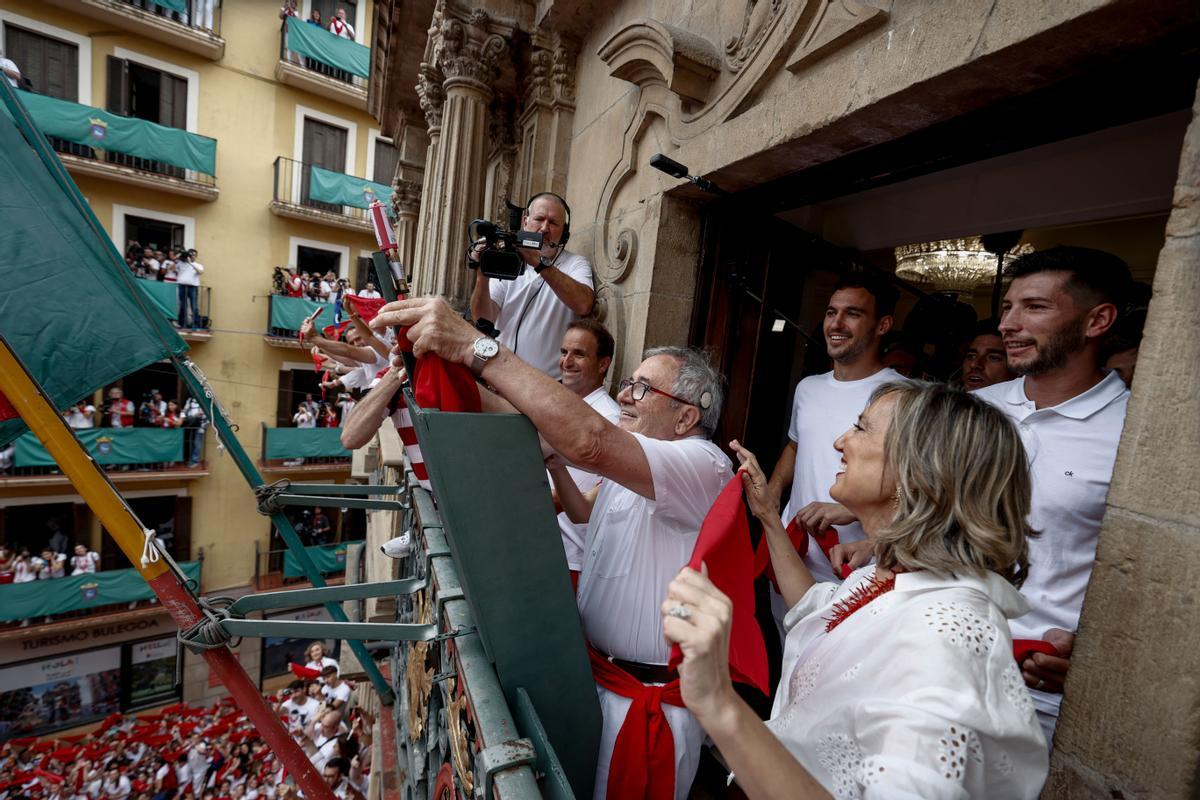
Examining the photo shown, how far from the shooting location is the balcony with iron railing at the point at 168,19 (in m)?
12.8

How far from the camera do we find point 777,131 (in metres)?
2.40

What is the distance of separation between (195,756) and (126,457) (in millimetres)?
7448

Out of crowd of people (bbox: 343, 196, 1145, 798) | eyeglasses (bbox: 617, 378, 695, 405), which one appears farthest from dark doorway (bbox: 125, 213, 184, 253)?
eyeglasses (bbox: 617, 378, 695, 405)

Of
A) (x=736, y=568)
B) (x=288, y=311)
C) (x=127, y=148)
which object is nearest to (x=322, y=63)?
(x=127, y=148)

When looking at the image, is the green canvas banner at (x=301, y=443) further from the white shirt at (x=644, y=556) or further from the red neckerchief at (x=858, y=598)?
the red neckerchief at (x=858, y=598)

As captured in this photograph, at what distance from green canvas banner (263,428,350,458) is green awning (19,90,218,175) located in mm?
6726

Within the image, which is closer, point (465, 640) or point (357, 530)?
point (465, 640)

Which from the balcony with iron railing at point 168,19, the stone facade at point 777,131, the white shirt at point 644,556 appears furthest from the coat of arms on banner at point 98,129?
the white shirt at point 644,556

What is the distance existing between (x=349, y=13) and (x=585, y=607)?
66.9ft

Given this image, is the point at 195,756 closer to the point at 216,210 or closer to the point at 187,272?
the point at 187,272

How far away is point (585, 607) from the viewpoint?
2.09 metres

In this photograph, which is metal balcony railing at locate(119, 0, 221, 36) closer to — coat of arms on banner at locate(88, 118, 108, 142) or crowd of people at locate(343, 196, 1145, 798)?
coat of arms on banner at locate(88, 118, 108, 142)

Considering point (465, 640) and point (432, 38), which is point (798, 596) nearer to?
point (465, 640)

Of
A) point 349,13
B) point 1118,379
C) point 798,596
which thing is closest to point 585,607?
point 798,596
